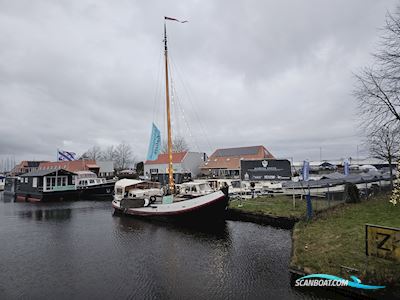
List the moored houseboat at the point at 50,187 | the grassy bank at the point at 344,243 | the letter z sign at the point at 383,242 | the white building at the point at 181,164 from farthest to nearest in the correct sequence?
the white building at the point at 181,164 < the moored houseboat at the point at 50,187 < the grassy bank at the point at 344,243 < the letter z sign at the point at 383,242

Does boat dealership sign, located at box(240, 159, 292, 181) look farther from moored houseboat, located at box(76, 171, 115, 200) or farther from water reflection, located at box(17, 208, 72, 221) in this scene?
water reflection, located at box(17, 208, 72, 221)

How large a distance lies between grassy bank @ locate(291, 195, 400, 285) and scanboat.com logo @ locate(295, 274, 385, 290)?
25 cm

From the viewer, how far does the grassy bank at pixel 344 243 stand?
993 cm

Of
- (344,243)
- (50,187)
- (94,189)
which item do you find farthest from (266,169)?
(50,187)

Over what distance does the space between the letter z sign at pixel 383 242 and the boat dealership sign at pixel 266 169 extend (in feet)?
113

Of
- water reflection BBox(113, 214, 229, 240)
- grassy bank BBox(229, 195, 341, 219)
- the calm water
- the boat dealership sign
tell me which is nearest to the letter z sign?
the calm water

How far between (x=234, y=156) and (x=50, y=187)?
4095 centimetres

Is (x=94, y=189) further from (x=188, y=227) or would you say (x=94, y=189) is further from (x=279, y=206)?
(x=279, y=206)

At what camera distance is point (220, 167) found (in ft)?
230

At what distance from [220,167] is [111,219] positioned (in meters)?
42.9

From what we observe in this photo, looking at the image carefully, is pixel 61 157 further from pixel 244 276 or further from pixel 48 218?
pixel 244 276

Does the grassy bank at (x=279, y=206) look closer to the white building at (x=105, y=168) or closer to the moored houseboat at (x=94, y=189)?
the moored houseboat at (x=94, y=189)

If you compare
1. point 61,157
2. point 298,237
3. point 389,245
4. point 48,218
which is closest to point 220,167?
point 61,157

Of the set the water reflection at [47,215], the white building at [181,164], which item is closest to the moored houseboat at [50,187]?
the water reflection at [47,215]
